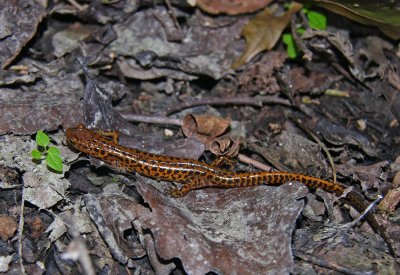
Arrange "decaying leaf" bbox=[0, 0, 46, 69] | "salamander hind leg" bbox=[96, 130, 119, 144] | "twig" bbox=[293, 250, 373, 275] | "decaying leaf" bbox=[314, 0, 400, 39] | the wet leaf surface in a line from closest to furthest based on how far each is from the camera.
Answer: "twig" bbox=[293, 250, 373, 275] → the wet leaf surface → "salamander hind leg" bbox=[96, 130, 119, 144] → "decaying leaf" bbox=[0, 0, 46, 69] → "decaying leaf" bbox=[314, 0, 400, 39]

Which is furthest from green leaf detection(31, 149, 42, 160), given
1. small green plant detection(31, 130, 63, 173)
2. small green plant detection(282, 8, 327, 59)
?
small green plant detection(282, 8, 327, 59)

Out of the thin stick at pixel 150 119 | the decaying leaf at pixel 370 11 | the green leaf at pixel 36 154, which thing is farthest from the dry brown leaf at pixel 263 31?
the green leaf at pixel 36 154

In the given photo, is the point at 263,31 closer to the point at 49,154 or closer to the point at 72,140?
the point at 72,140

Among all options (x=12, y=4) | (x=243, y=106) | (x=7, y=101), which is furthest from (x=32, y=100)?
(x=243, y=106)

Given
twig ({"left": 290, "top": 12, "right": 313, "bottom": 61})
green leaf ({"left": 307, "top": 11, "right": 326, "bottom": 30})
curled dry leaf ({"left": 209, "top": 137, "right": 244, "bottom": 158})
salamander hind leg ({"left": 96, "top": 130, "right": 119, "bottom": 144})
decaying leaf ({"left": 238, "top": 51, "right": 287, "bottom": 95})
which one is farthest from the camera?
green leaf ({"left": 307, "top": 11, "right": 326, "bottom": 30})

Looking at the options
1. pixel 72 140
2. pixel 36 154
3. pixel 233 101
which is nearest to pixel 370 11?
pixel 233 101

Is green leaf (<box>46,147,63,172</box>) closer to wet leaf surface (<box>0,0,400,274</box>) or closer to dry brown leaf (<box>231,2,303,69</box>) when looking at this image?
wet leaf surface (<box>0,0,400,274</box>)

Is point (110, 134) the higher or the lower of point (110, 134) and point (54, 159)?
the lower
